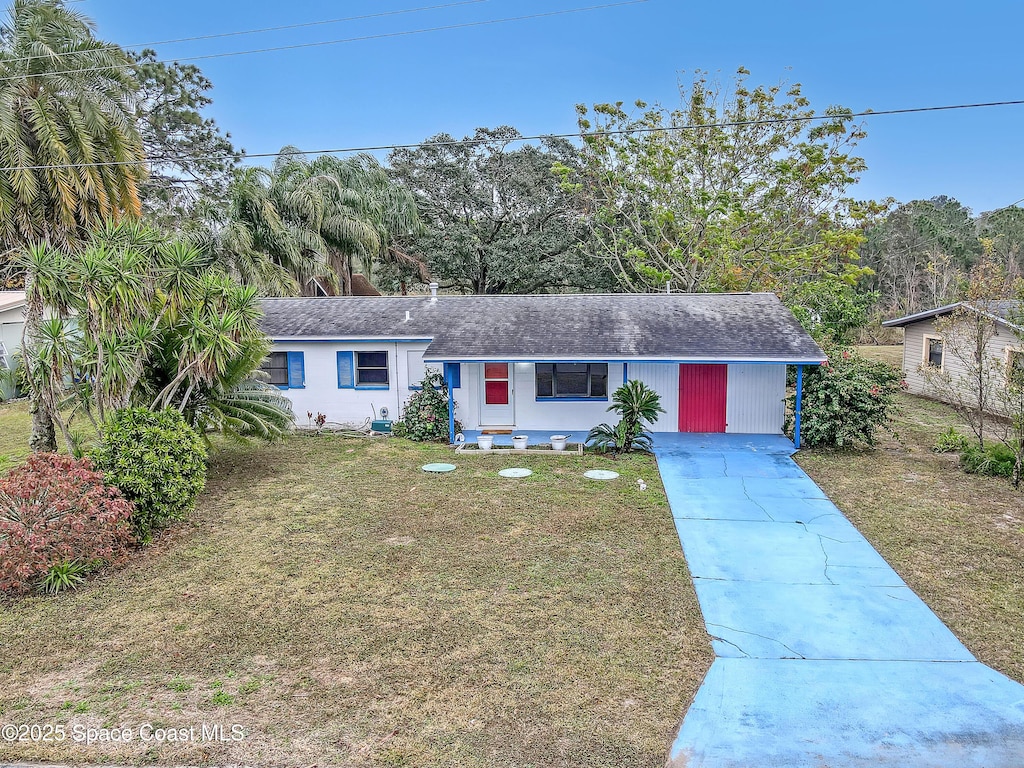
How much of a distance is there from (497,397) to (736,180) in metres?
16.1

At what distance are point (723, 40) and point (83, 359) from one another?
57.9 feet

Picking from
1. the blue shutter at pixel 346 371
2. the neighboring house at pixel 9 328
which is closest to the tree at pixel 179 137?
the neighboring house at pixel 9 328

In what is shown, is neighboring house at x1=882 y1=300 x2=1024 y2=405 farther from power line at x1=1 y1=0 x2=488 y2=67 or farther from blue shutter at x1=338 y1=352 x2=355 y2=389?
blue shutter at x1=338 y1=352 x2=355 y2=389

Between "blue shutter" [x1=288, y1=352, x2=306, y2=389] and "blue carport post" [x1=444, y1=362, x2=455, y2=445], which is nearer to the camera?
"blue carport post" [x1=444, y1=362, x2=455, y2=445]

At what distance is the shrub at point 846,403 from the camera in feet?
43.9

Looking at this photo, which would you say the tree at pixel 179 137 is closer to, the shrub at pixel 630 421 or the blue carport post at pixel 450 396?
the blue carport post at pixel 450 396

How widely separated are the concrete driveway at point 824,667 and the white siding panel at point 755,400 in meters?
5.54

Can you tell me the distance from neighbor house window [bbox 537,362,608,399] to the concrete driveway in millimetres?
5975

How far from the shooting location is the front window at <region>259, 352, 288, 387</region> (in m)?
16.5

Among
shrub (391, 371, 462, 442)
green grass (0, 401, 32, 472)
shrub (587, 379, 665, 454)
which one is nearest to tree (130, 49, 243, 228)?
green grass (0, 401, 32, 472)

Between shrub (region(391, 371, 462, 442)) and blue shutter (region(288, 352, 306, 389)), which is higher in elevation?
blue shutter (region(288, 352, 306, 389))

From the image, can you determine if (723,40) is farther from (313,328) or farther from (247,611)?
(247,611)

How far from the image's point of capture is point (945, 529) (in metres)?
9.24

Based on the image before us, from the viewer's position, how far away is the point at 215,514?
1021 cm
